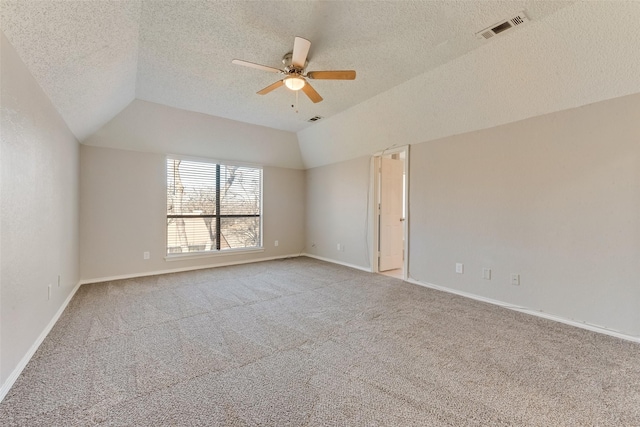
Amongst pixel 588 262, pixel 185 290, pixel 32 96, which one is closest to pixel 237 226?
pixel 185 290

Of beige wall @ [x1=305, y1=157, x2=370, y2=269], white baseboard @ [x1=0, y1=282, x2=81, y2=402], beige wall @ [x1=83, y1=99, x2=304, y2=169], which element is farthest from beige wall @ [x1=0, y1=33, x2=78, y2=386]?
beige wall @ [x1=305, y1=157, x2=370, y2=269]

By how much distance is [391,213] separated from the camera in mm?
5031

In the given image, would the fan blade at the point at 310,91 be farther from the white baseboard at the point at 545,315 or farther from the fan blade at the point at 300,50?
the white baseboard at the point at 545,315

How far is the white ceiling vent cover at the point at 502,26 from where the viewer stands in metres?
2.15

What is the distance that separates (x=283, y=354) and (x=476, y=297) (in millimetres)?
2597

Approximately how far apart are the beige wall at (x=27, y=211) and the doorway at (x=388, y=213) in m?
4.14

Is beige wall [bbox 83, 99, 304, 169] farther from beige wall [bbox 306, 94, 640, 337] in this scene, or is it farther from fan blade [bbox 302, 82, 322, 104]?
beige wall [bbox 306, 94, 640, 337]

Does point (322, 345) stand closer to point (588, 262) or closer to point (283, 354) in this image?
point (283, 354)

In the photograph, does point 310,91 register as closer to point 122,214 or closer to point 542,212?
point 542,212

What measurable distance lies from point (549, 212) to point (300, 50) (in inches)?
116

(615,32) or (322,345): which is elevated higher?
(615,32)

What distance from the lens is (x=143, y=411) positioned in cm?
145

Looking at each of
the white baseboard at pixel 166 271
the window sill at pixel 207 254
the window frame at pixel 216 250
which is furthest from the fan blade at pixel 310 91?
the white baseboard at pixel 166 271

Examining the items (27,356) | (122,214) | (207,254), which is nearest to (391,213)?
(207,254)
